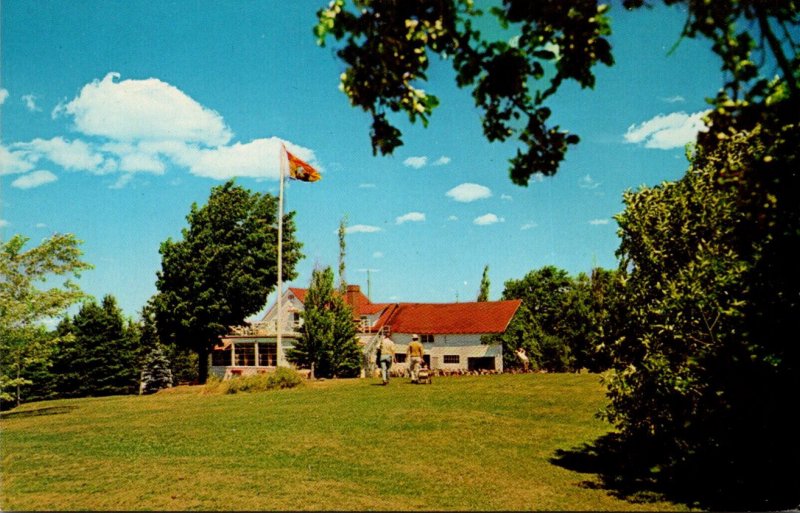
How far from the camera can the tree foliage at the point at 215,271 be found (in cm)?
4191

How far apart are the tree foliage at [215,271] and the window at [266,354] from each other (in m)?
8.37

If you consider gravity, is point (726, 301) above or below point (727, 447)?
above

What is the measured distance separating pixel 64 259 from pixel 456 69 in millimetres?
25696

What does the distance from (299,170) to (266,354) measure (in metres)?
27.2

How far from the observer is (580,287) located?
45562 millimetres

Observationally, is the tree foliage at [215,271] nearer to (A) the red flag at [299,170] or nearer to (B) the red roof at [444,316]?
(B) the red roof at [444,316]

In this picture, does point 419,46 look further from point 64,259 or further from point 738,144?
point 64,259

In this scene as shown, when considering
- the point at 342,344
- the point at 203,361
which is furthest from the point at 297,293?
the point at 342,344

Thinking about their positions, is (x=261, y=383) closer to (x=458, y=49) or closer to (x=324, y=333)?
(x=324, y=333)

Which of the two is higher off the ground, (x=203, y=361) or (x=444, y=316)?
(x=444, y=316)

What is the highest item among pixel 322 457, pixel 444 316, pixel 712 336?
pixel 444 316

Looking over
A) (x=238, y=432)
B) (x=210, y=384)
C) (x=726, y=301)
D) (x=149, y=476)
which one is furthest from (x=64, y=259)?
(x=726, y=301)

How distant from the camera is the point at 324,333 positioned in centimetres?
3753

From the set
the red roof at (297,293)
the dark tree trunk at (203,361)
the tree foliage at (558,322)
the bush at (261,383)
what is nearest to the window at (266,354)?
the red roof at (297,293)
